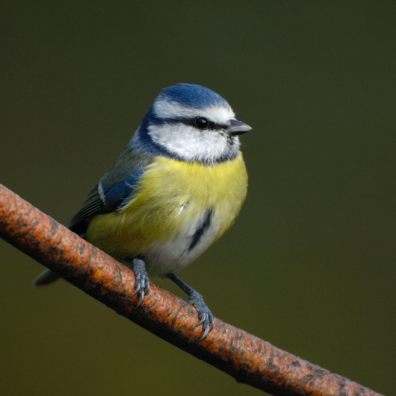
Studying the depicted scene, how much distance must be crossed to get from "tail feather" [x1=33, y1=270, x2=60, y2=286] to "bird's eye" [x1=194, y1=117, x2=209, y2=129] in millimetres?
409

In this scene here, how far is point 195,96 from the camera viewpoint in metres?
1.22

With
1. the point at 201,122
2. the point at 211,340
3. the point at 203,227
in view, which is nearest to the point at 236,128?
the point at 201,122

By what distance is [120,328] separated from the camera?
1.65m

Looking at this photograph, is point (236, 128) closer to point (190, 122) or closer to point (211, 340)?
point (190, 122)

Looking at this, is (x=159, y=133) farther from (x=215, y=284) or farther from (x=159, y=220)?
(x=215, y=284)

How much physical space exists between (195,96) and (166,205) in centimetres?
18

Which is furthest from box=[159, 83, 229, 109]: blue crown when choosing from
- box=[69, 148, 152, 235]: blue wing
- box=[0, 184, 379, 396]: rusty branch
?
box=[0, 184, 379, 396]: rusty branch

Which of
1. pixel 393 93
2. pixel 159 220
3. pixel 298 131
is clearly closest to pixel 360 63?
pixel 393 93

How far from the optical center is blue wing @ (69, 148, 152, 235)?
1.23 m

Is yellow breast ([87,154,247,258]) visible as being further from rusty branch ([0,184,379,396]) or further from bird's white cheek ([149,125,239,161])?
rusty branch ([0,184,379,396])

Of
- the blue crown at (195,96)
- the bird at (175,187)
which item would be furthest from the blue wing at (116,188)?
the blue crown at (195,96)

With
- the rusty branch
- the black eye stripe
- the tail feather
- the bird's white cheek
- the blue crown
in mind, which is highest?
the blue crown

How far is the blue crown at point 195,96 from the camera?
47.8 inches

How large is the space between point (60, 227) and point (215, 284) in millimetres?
967
